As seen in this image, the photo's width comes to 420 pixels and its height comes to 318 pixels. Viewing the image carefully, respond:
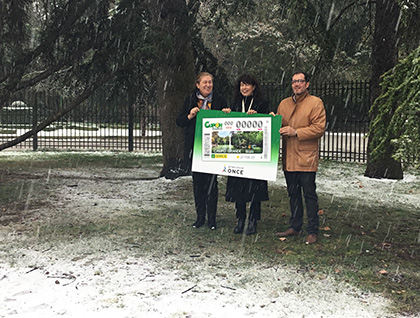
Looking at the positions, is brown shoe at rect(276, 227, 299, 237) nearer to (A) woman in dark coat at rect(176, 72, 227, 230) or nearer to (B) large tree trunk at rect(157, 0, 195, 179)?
(A) woman in dark coat at rect(176, 72, 227, 230)

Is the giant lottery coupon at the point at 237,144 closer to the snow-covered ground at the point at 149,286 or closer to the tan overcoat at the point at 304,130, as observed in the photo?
→ the tan overcoat at the point at 304,130

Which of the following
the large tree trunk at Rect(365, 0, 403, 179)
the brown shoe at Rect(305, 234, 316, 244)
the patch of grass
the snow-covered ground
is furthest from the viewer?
the patch of grass

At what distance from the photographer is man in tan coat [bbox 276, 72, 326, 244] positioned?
512 cm

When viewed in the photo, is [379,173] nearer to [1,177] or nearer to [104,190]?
[104,190]

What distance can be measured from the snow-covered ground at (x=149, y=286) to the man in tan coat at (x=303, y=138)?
40.9 inches

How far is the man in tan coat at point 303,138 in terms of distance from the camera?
512cm

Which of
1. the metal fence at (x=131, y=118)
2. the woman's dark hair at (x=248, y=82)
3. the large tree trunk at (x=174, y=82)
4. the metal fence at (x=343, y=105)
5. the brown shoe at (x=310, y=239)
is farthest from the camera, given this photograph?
the metal fence at (x=131, y=118)

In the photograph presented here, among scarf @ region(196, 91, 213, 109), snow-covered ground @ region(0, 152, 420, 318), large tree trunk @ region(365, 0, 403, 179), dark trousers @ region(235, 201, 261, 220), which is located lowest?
snow-covered ground @ region(0, 152, 420, 318)

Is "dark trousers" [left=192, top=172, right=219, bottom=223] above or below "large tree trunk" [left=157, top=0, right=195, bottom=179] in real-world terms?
below

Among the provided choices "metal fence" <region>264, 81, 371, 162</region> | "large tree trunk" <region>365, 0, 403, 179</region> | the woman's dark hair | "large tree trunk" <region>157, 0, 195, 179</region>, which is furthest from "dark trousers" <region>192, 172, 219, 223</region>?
"large tree trunk" <region>365, 0, 403, 179</region>

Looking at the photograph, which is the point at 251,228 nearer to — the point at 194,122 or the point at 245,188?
the point at 245,188

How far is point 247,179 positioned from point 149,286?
1.89m

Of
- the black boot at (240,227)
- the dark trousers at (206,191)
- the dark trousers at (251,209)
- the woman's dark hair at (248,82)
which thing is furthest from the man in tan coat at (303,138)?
the dark trousers at (206,191)

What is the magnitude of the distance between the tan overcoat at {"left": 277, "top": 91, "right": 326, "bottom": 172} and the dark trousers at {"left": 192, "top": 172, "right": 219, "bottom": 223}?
3.32ft
